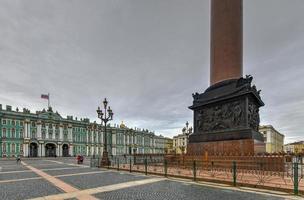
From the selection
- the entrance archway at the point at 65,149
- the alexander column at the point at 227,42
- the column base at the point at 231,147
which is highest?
the alexander column at the point at 227,42

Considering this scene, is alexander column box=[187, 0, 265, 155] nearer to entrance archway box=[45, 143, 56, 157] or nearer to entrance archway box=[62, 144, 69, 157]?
entrance archway box=[45, 143, 56, 157]

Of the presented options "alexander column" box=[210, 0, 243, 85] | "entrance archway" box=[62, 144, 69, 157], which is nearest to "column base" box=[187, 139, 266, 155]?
"alexander column" box=[210, 0, 243, 85]

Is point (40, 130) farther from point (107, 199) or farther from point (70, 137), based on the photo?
point (107, 199)

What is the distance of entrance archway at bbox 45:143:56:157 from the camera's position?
8144 cm

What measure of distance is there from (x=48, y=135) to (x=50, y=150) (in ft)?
18.0

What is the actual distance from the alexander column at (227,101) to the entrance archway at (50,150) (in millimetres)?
75167

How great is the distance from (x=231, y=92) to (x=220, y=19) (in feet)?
19.9

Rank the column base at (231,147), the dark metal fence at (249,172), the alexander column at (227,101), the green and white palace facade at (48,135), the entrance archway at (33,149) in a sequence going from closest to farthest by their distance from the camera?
1. the dark metal fence at (249,172)
2. the column base at (231,147)
3. the alexander column at (227,101)
4. the green and white palace facade at (48,135)
5. the entrance archway at (33,149)

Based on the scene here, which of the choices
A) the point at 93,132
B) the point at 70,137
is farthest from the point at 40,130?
the point at 93,132

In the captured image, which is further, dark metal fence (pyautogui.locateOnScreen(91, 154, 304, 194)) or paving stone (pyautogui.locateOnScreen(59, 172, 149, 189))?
paving stone (pyautogui.locateOnScreen(59, 172, 149, 189))

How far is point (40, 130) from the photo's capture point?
7950 cm

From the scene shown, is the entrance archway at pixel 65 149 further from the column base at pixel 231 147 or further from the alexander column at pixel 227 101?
the column base at pixel 231 147

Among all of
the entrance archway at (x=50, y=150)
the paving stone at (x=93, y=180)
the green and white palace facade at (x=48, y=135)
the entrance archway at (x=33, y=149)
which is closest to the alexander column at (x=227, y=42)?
the paving stone at (x=93, y=180)

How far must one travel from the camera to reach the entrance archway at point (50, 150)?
267 ft
